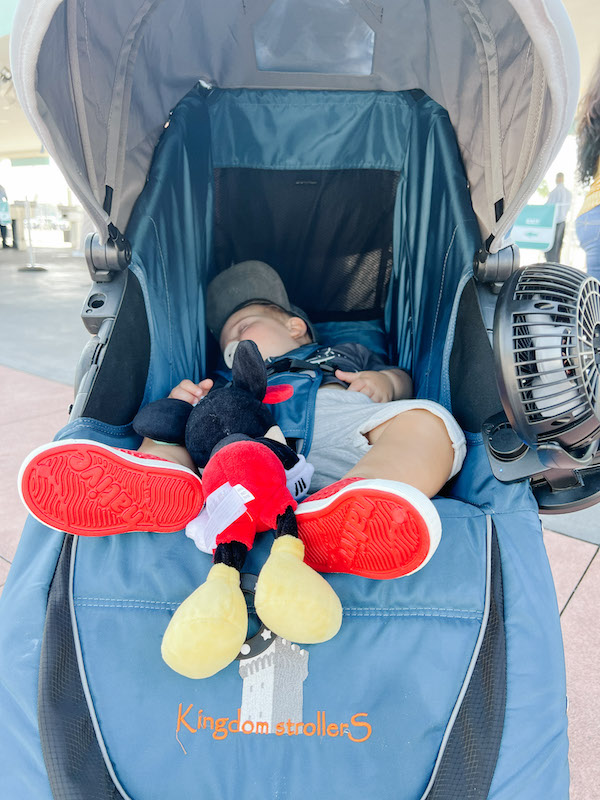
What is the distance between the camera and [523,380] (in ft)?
2.29

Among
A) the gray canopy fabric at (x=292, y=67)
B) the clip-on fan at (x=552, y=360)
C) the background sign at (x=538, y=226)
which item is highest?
the gray canopy fabric at (x=292, y=67)

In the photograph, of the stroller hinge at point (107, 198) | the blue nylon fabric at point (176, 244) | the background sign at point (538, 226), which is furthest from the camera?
the background sign at point (538, 226)

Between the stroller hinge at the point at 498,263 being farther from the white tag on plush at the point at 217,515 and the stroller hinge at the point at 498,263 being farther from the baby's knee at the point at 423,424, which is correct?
the white tag on plush at the point at 217,515

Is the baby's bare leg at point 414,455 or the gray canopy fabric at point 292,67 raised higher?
the gray canopy fabric at point 292,67

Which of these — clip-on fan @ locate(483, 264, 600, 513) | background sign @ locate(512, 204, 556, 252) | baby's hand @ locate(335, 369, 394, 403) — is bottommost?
background sign @ locate(512, 204, 556, 252)

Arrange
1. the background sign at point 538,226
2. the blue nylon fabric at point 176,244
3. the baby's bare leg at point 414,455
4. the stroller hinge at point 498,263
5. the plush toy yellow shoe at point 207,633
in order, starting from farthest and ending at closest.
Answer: the background sign at point 538,226 < the blue nylon fabric at point 176,244 < the stroller hinge at point 498,263 < the baby's bare leg at point 414,455 < the plush toy yellow shoe at point 207,633

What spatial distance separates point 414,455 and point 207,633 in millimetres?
432

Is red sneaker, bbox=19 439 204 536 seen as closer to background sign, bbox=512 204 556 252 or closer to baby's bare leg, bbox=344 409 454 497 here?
baby's bare leg, bbox=344 409 454 497

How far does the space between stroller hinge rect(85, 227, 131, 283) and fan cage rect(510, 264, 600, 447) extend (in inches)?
28.1

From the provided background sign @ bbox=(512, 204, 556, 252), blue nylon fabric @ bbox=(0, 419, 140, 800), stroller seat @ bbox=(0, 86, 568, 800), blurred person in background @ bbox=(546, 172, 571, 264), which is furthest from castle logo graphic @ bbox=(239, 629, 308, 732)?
blurred person in background @ bbox=(546, 172, 571, 264)

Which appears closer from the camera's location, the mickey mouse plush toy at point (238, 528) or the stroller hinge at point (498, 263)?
the mickey mouse plush toy at point (238, 528)

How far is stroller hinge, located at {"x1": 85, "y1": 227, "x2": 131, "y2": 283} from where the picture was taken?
1.06 metres

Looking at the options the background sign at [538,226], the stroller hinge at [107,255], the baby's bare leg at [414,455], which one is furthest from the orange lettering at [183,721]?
the background sign at [538,226]

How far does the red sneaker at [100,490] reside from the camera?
729 millimetres
